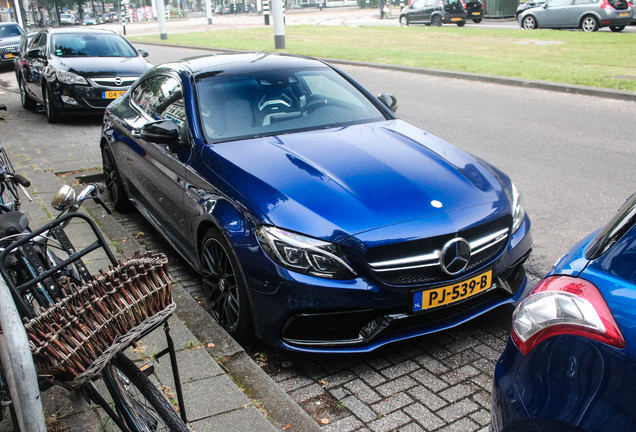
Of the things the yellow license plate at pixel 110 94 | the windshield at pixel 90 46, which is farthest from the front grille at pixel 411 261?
the windshield at pixel 90 46

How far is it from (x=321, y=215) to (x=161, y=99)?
8.29 feet

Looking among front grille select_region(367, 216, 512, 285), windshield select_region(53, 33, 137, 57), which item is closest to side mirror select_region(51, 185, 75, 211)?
front grille select_region(367, 216, 512, 285)

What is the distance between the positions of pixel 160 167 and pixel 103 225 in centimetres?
109

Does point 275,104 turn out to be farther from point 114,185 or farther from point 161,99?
point 114,185

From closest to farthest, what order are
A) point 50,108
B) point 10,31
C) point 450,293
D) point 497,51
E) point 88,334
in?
point 88,334 < point 450,293 < point 50,108 < point 497,51 < point 10,31

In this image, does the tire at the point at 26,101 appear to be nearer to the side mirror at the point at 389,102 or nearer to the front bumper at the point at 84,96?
the front bumper at the point at 84,96

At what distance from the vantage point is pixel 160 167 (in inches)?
197

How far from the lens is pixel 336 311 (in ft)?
11.1

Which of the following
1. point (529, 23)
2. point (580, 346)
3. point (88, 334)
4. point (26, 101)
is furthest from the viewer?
point (529, 23)

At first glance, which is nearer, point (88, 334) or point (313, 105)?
point (88, 334)

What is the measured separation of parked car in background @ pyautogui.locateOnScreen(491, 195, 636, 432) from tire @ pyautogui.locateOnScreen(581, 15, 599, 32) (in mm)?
24706

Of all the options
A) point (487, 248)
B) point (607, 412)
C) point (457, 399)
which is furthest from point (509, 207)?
point (607, 412)

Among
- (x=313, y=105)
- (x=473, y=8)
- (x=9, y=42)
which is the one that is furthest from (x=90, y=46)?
(x=473, y=8)

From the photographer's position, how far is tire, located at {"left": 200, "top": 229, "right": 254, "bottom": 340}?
3.71 metres
